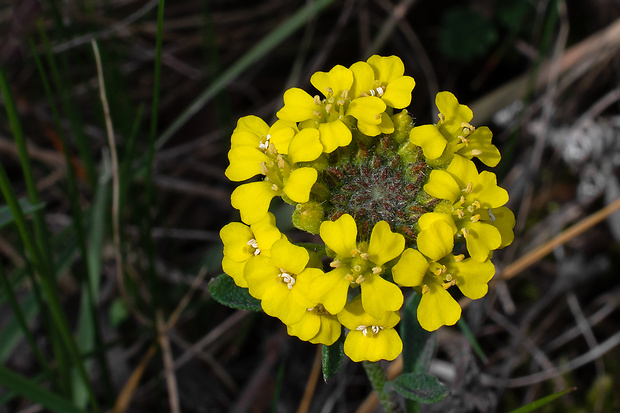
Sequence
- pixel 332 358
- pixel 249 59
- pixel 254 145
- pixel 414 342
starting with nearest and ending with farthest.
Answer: pixel 332 358, pixel 254 145, pixel 414 342, pixel 249 59

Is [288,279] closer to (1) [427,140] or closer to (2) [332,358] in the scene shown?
(2) [332,358]

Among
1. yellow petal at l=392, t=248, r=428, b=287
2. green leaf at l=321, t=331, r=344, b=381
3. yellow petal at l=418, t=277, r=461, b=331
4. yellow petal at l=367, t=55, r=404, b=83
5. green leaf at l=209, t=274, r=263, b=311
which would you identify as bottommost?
green leaf at l=321, t=331, r=344, b=381

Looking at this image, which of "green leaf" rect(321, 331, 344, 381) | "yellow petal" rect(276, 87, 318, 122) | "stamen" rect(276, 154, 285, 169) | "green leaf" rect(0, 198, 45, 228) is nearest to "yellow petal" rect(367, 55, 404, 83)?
"yellow petal" rect(276, 87, 318, 122)

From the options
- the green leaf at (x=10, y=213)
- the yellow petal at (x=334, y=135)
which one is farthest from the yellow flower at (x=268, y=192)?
the green leaf at (x=10, y=213)

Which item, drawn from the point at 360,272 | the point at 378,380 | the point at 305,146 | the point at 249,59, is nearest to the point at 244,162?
the point at 305,146

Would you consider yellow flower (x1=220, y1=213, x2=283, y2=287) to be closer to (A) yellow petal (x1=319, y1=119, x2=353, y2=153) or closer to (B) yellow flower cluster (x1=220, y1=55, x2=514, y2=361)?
(B) yellow flower cluster (x1=220, y1=55, x2=514, y2=361)

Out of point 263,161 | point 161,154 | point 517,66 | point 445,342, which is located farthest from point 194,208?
point 517,66

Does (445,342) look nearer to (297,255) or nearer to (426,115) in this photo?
(426,115)
